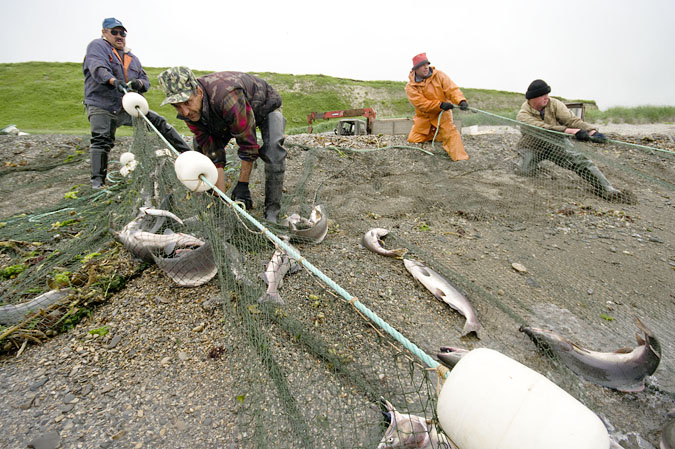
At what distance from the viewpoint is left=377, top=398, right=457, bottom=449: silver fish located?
4.88ft

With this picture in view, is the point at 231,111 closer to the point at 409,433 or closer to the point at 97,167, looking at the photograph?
the point at 409,433

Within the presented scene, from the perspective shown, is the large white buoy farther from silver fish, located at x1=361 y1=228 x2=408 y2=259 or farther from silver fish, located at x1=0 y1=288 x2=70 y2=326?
silver fish, located at x1=0 y1=288 x2=70 y2=326

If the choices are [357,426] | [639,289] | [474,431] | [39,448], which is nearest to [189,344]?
[39,448]

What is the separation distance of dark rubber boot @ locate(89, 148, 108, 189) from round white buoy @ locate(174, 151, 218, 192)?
3.35 m

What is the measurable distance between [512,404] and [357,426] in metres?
1.10

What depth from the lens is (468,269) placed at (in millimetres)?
3225

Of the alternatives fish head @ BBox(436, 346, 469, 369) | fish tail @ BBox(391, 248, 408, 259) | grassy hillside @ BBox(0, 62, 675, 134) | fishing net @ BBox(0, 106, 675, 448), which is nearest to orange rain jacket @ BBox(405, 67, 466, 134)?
fishing net @ BBox(0, 106, 675, 448)

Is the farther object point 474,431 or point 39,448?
point 39,448

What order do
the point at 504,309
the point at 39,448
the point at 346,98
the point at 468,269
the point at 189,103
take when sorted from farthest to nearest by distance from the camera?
the point at 346,98, the point at 468,269, the point at 189,103, the point at 504,309, the point at 39,448

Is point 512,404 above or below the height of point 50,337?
above

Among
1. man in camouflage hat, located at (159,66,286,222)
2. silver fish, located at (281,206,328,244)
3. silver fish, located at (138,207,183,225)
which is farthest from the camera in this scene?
silver fish, located at (281,206,328,244)

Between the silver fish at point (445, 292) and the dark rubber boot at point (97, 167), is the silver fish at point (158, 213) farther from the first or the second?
the dark rubber boot at point (97, 167)

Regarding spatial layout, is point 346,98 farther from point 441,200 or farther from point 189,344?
point 189,344

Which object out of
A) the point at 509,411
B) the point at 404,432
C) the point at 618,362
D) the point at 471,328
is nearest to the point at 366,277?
the point at 471,328
